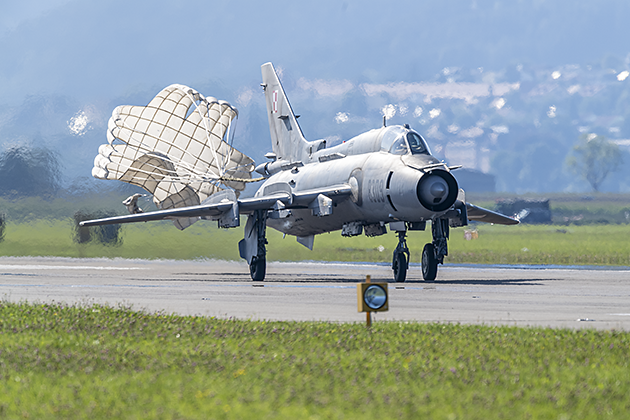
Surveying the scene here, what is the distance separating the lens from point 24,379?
8289mm

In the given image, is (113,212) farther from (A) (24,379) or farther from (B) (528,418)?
(B) (528,418)

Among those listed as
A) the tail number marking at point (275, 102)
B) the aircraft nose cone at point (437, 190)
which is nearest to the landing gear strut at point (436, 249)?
the aircraft nose cone at point (437, 190)

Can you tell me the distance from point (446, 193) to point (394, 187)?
1.68 meters

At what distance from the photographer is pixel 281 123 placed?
35.3 m

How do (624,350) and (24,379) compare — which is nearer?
(24,379)

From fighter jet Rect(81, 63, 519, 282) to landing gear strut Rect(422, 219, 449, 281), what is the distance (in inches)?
1.3

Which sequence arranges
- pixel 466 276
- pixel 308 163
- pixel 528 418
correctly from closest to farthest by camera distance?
pixel 528 418 < pixel 466 276 < pixel 308 163

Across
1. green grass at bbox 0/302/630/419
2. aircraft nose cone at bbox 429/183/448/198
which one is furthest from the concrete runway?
aircraft nose cone at bbox 429/183/448/198

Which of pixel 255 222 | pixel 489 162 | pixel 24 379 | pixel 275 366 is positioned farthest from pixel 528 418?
pixel 489 162

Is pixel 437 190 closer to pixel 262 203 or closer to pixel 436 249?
pixel 436 249

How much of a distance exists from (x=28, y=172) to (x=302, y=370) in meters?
33.9

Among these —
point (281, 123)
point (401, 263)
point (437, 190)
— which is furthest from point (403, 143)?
point (281, 123)

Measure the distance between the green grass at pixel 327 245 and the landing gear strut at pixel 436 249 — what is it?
46.1 ft

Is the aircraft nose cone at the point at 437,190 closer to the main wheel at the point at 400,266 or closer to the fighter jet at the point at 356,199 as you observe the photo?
the fighter jet at the point at 356,199
